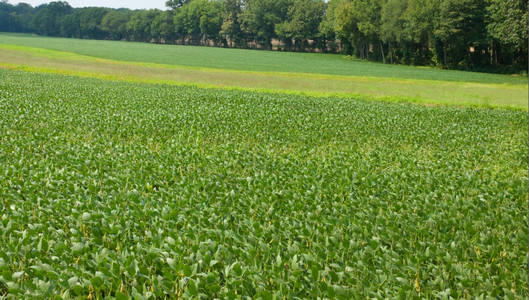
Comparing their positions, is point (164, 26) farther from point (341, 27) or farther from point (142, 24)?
point (341, 27)

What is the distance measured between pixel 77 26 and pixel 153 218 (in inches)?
7330

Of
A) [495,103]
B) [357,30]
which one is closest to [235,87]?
[495,103]

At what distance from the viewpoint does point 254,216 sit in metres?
7.22

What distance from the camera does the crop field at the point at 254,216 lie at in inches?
194

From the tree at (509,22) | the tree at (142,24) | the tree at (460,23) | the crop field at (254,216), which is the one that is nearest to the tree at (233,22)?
the tree at (142,24)

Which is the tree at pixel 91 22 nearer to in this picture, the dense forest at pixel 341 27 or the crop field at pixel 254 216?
the dense forest at pixel 341 27

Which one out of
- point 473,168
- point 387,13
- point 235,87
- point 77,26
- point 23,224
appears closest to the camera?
point 23,224

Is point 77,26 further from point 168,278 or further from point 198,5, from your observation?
point 168,278

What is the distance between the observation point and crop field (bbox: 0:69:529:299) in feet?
16.1

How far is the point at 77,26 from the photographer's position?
564ft

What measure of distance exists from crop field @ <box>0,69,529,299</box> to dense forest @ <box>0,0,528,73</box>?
50.1 m

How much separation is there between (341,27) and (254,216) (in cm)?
8869

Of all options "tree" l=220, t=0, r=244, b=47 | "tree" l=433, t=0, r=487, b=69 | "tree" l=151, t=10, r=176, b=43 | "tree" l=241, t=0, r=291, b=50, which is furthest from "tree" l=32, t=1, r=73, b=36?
"tree" l=433, t=0, r=487, b=69

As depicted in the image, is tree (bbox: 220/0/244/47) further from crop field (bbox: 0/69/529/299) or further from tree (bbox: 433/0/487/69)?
crop field (bbox: 0/69/529/299)
